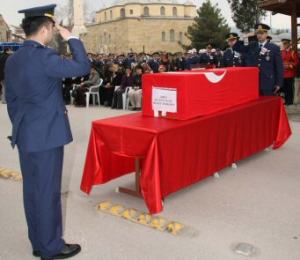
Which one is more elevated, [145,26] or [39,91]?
[145,26]

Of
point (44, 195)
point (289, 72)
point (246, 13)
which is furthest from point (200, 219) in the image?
point (246, 13)

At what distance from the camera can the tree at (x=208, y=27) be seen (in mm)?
44728

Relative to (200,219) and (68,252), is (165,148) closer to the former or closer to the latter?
(200,219)

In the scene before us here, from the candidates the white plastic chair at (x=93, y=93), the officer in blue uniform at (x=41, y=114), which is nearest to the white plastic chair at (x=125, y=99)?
the white plastic chair at (x=93, y=93)

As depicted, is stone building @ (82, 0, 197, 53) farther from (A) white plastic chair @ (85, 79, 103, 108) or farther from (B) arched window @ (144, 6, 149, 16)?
(A) white plastic chair @ (85, 79, 103, 108)

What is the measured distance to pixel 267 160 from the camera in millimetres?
6395

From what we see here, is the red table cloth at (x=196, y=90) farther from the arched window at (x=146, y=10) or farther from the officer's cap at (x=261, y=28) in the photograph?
the arched window at (x=146, y=10)

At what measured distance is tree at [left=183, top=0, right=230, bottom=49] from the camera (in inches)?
1761

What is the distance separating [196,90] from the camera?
16.4 feet

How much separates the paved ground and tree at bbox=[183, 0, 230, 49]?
39932 millimetres

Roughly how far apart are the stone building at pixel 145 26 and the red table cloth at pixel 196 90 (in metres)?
77.8

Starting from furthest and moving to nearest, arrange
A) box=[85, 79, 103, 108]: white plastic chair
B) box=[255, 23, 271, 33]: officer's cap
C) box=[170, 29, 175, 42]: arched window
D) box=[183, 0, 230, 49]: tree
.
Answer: box=[170, 29, 175, 42]: arched window, box=[183, 0, 230, 49]: tree, box=[85, 79, 103, 108]: white plastic chair, box=[255, 23, 271, 33]: officer's cap

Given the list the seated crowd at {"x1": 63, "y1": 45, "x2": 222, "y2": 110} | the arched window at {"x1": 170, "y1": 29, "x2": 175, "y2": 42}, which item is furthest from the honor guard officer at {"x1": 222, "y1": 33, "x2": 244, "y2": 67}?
the arched window at {"x1": 170, "y1": 29, "x2": 175, "y2": 42}

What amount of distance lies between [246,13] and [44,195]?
29.6 m
